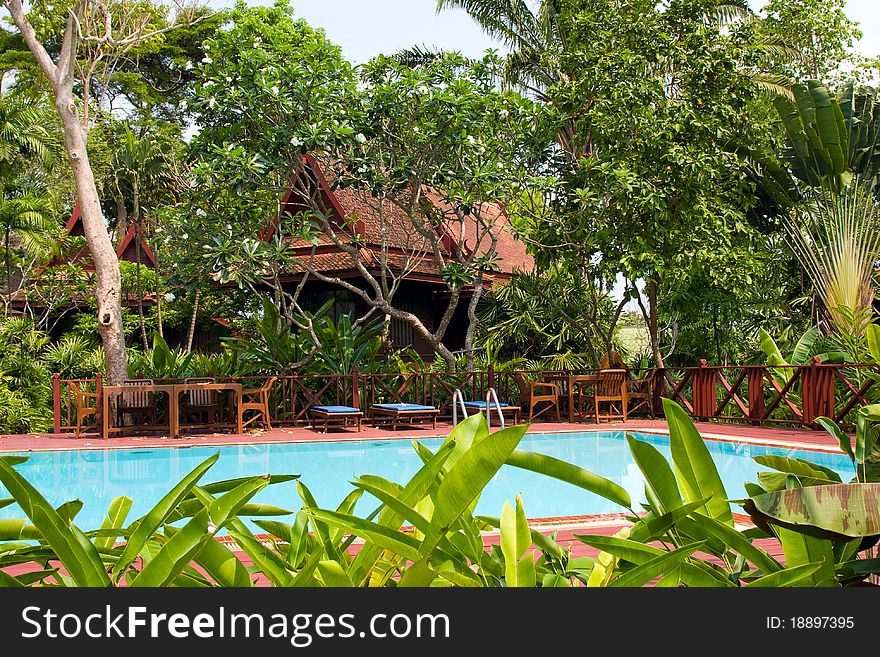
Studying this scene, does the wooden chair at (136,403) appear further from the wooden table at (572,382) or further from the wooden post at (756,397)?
the wooden post at (756,397)

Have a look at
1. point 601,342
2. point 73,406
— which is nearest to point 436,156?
point 601,342

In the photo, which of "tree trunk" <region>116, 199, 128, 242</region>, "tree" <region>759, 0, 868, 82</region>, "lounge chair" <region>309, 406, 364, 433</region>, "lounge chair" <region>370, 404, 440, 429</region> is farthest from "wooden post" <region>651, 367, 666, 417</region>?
"tree trunk" <region>116, 199, 128, 242</region>

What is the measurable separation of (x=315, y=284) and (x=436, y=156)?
6.19 meters

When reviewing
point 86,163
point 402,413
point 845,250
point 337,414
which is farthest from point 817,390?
point 86,163

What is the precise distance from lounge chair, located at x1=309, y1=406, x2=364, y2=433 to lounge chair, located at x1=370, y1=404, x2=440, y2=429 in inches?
14.6

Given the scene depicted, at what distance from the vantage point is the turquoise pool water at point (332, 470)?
313 inches

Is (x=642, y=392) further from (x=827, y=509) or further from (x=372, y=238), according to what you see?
(x=827, y=509)

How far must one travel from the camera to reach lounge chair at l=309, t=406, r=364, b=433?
13.6 metres

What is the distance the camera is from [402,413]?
46.5 ft

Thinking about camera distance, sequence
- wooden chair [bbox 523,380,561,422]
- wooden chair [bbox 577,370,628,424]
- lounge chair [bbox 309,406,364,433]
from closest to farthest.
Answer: lounge chair [bbox 309,406,364,433]
wooden chair [bbox 523,380,561,422]
wooden chair [bbox 577,370,628,424]

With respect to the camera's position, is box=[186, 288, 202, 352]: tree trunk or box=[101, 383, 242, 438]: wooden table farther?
box=[186, 288, 202, 352]: tree trunk

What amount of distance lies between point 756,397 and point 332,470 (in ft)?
23.6

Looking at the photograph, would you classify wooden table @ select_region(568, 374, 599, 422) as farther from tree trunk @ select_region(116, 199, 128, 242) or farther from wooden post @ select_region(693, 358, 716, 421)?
tree trunk @ select_region(116, 199, 128, 242)
